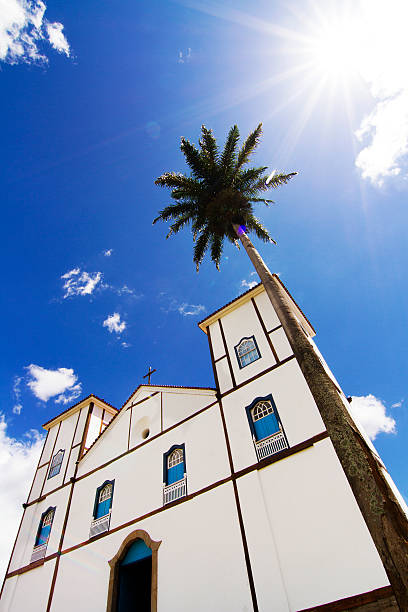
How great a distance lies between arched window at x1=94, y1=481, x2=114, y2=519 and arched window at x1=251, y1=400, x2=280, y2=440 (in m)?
7.91

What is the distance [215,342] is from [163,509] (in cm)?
745

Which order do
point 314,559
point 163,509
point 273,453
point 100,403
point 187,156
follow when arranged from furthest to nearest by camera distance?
point 100,403
point 187,156
point 163,509
point 273,453
point 314,559

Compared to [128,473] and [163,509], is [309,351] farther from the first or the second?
[128,473]

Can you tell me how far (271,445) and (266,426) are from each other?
79 cm

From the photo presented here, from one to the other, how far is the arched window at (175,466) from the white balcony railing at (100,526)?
363cm

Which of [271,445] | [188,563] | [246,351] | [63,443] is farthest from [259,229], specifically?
[63,443]

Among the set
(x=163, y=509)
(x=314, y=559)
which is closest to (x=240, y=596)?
(x=314, y=559)

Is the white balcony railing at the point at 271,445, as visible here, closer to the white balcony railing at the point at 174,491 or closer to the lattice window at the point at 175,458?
the white balcony railing at the point at 174,491

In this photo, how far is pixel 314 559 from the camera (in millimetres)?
8406

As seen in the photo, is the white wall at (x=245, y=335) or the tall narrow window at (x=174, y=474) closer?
the tall narrow window at (x=174, y=474)

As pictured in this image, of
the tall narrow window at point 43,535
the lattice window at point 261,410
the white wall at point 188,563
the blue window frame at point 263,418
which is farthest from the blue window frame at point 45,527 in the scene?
the lattice window at point 261,410

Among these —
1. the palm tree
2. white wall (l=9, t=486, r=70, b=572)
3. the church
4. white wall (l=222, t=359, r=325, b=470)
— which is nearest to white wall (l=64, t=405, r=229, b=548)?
the church

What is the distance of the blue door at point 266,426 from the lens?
1158 cm

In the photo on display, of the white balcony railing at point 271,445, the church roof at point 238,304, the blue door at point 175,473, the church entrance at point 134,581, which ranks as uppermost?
the church roof at point 238,304
